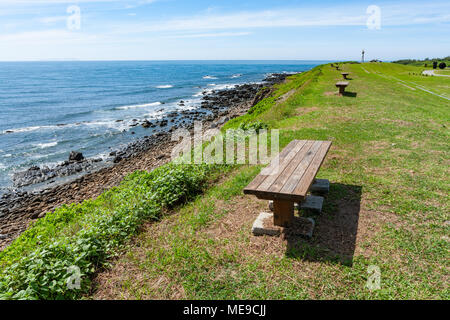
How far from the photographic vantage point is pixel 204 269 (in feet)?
12.0

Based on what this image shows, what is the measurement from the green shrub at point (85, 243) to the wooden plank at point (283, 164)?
7.38 feet

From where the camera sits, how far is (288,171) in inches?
166

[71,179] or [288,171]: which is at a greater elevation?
[288,171]

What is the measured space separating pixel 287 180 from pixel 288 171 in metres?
0.34

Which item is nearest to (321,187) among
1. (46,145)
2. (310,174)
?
(310,174)

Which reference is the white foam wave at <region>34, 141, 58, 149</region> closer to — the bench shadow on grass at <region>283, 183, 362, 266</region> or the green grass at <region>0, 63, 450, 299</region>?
the green grass at <region>0, 63, 450, 299</region>

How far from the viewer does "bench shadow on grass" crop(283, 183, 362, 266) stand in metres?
3.72

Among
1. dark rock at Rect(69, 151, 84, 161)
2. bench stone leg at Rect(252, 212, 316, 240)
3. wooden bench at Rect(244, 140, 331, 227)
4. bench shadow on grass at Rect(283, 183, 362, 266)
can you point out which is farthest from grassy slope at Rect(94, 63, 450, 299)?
dark rock at Rect(69, 151, 84, 161)

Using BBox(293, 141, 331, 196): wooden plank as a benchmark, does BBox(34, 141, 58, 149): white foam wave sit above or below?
below

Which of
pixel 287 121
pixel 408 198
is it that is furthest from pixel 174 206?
pixel 287 121

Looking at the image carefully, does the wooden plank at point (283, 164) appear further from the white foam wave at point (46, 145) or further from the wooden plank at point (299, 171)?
the white foam wave at point (46, 145)

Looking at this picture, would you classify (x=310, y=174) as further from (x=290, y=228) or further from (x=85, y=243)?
(x=85, y=243)

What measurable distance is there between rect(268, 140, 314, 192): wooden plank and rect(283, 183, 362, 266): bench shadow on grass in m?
0.88
